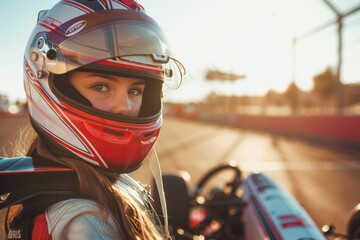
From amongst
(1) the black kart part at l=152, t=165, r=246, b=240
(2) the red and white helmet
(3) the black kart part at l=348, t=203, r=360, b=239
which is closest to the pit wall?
(1) the black kart part at l=152, t=165, r=246, b=240

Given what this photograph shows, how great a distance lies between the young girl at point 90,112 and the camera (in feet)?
3.26

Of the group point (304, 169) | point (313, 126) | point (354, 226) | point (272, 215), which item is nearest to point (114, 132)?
point (272, 215)

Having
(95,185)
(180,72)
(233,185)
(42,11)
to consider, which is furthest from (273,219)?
(42,11)

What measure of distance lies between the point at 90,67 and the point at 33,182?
42 cm

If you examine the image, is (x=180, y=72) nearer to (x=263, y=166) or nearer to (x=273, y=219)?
(x=273, y=219)

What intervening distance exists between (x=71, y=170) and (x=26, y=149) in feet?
1.64

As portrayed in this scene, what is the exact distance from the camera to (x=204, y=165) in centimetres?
688


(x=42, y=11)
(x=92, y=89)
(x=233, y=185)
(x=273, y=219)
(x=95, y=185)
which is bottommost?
(x=233, y=185)

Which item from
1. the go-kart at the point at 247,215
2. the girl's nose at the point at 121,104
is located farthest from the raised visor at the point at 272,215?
the girl's nose at the point at 121,104

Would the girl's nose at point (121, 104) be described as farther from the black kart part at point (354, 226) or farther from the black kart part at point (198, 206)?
the black kart part at point (354, 226)

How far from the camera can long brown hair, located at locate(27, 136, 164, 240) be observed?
0.96 m

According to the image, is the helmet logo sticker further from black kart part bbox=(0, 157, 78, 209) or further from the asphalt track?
the asphalt track

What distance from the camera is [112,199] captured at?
996 millimetres

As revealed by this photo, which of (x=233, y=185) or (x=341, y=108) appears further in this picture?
(x=341, y=108)
